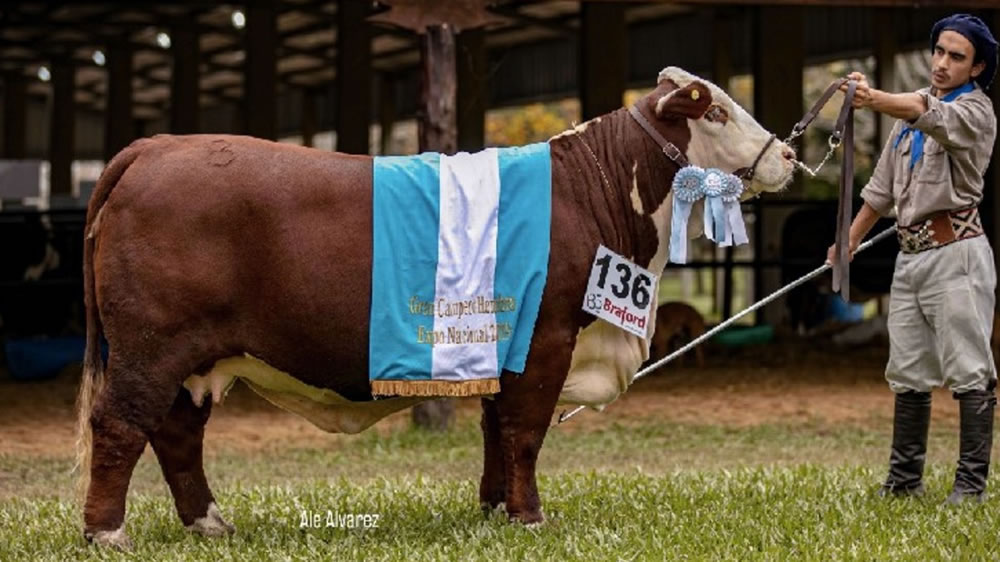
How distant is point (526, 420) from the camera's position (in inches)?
262

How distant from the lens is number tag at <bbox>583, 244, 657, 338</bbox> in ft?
21.8

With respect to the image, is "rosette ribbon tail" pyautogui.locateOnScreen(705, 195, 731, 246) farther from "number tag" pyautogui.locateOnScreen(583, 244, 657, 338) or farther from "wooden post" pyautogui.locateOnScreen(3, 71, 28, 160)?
"wooden post" pyautogui.locateOnScreen(3, 71, 28, 160)

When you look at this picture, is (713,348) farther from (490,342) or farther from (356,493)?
(490,342)

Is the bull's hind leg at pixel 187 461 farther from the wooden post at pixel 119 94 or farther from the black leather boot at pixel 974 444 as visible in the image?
the wooden post at pixel 119 94

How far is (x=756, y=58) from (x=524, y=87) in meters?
9.09

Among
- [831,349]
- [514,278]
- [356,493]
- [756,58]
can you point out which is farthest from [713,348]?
[514,278]

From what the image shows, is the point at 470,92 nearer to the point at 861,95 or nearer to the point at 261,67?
the point at 261,67

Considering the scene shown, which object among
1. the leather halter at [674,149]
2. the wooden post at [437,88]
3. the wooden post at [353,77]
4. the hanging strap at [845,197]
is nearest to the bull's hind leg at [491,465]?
the leather halter at [674,149]

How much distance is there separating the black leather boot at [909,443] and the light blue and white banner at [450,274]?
1.84 m

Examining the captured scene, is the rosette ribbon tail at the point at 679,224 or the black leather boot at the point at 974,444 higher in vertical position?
the rosette ribbon tail at the point at 679,224

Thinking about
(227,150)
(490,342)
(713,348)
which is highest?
(227,150)

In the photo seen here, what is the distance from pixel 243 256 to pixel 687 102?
5.76 ft

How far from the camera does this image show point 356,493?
26.5 ft

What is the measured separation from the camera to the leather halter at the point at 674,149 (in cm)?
679
